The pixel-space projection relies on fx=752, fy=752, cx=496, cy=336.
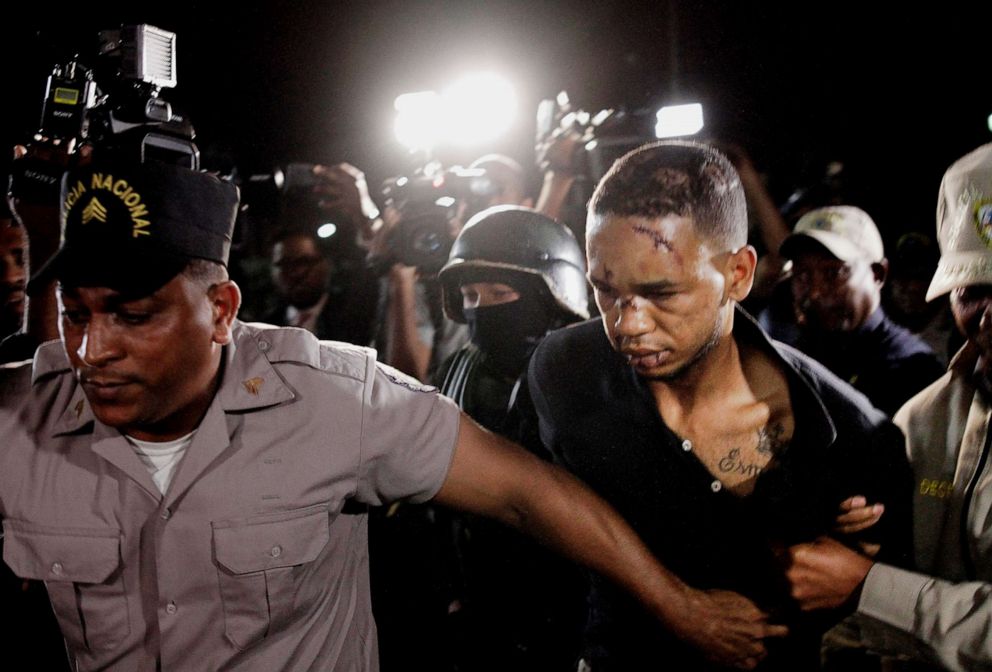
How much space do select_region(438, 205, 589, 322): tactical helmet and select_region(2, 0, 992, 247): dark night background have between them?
557 centimetres

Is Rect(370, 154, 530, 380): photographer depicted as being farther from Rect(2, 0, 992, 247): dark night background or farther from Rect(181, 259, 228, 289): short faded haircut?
Rect(2, 0, 992, 247): dark night background

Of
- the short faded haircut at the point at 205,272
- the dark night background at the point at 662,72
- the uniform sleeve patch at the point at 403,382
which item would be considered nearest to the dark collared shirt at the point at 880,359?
the uniform sleeve patch at the point at 403,382

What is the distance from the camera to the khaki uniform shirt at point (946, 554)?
192cm

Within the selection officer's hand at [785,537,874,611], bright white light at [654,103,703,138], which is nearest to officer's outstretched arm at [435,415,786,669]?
officer's hand at [785,537,874,611]

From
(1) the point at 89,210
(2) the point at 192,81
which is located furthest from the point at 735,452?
(2) the point at 192,81

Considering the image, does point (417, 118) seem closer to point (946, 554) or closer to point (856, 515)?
point (856, 515)

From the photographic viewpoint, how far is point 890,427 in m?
2.25

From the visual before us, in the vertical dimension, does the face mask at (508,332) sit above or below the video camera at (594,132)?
below

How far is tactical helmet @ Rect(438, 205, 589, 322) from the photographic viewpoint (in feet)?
12.2

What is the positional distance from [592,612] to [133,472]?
1.47m

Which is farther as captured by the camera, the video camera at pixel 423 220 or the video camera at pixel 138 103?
the video camera at pixel 423 220

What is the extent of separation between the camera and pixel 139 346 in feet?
5.88

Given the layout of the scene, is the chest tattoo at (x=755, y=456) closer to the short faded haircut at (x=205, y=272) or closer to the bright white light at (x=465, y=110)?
the short faded haircut at (x=205, y=272)

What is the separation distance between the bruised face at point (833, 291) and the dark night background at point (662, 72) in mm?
5683
